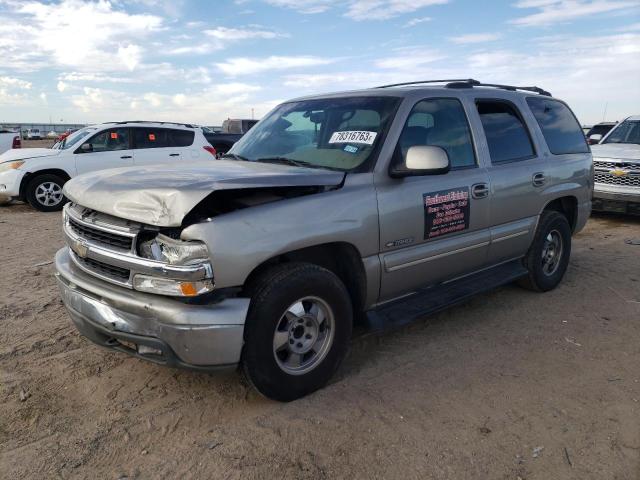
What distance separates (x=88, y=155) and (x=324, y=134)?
7924mm

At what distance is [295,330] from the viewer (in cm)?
295

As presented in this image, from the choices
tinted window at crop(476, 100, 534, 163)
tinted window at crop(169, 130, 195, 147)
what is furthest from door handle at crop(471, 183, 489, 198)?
tinted window at crop(169, 130, 195, 147)

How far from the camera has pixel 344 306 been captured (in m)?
3.05

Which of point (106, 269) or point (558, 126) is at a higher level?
point (558, 126)

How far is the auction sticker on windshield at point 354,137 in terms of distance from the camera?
3379mm

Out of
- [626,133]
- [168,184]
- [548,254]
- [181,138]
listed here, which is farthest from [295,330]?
[626,133]

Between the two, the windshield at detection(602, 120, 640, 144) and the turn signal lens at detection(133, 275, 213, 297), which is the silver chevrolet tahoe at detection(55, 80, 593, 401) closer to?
the turn signal lens at detection(133, 275, 213, 297)

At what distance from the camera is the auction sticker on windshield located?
3379mm

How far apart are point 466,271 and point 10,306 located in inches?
155

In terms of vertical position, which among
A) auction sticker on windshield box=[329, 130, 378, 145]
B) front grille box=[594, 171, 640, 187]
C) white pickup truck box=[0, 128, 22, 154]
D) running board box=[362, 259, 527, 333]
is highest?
white pickup truck box=[0, 128, 22, 154]

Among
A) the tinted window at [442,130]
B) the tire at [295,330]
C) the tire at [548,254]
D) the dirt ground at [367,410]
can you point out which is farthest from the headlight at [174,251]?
the tire at [548,254]

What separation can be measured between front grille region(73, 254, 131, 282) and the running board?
1.54m

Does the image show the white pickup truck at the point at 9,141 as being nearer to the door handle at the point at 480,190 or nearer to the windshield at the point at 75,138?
the windshield at the point at 75,138

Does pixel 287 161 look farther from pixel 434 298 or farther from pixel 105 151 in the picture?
pixel 105 151
